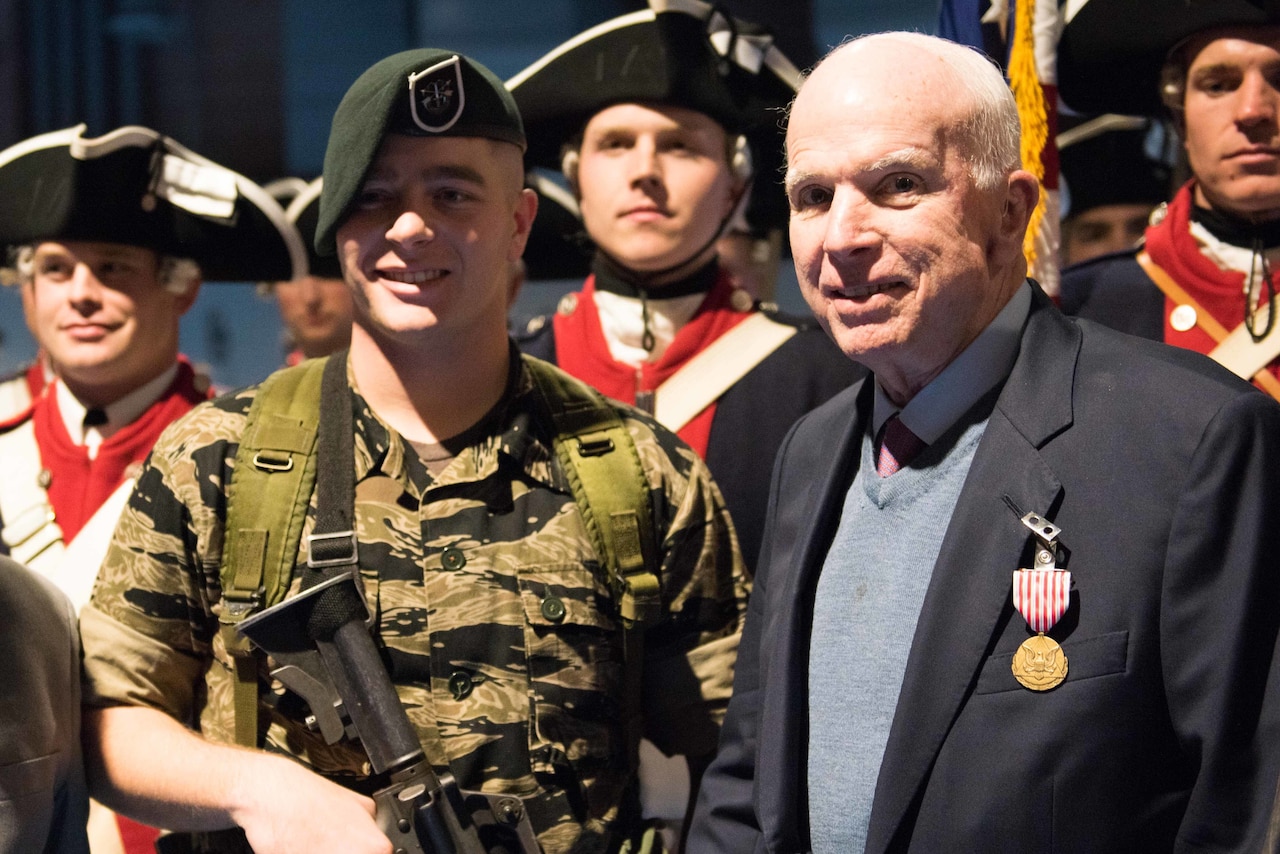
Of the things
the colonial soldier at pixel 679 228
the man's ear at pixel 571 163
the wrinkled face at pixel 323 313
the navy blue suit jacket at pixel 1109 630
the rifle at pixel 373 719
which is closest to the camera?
the navy blue suit jacket at pixel 1109 630

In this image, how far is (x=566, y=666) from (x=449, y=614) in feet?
0.65

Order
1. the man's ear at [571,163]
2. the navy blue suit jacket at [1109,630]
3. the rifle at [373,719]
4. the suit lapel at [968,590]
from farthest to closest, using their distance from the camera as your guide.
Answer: the man's ear at [571,163], the rifle at [373,719], the suit lapel at [968,590], the navy blue suit jacket at [1109,630]

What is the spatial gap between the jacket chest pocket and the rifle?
0.13 metres

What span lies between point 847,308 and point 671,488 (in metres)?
0.60

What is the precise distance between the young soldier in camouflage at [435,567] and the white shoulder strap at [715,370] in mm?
867

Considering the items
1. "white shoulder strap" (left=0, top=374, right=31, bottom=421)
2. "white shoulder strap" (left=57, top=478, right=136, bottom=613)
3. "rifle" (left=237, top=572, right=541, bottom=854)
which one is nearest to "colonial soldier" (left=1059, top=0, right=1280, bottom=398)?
"rifle" (left=237, top=572, right=541, bottom=854)

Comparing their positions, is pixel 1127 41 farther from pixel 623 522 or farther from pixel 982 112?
pixel 623 522

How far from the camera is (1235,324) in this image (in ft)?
9.80

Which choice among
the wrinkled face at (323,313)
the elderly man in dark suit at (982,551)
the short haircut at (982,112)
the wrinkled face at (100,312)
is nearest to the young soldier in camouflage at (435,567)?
the elderly man in dark suit at (982,551)

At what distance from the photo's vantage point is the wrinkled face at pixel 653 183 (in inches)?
128

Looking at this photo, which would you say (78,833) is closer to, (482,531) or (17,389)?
(482,531)

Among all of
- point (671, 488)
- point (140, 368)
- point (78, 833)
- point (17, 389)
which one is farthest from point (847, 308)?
point (17, 389)

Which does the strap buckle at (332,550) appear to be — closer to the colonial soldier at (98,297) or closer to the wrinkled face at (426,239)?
the wrinkled face at (426,239)

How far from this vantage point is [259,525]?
222 cm
